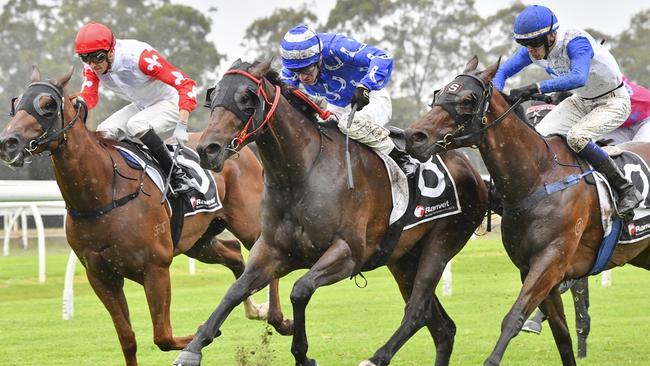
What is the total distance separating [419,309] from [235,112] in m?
1.94

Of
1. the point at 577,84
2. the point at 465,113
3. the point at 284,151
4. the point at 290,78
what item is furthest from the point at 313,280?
the point at 577,84

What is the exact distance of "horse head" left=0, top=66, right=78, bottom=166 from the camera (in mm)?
6289

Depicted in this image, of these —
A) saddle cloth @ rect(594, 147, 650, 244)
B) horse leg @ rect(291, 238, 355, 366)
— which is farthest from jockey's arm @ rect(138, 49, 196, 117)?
saddle cloth @ rect(594, 147, 650, 244)

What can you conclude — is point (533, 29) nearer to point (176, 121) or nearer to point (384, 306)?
point (176, 121)

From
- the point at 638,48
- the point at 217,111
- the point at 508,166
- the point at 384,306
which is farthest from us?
the point at 638,48

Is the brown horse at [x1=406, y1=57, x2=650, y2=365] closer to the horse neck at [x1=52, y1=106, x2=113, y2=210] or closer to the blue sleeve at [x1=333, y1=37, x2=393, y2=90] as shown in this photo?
the blue sleeve at [x1=333, y1=37, x2=393, y2=90]

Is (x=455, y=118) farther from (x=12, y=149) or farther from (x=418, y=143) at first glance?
(x=12, y=149)

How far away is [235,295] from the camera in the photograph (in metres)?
5.65

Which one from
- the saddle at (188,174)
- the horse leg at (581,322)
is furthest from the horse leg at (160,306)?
the horse leg at (581,322)

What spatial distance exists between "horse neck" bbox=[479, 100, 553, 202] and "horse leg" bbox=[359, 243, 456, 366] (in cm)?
81

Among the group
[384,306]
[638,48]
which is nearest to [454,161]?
[384,306]

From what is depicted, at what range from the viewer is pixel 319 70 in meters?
6.65

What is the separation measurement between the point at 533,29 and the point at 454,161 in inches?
49.2

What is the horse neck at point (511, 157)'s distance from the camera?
6.16m
